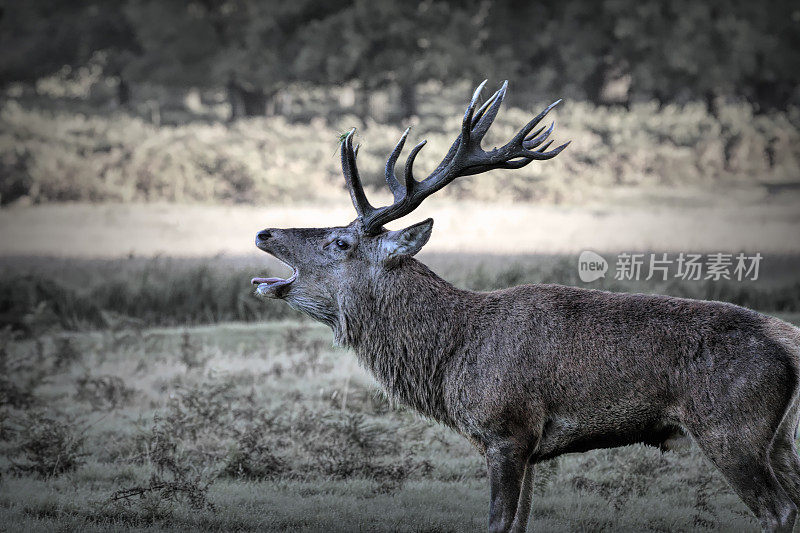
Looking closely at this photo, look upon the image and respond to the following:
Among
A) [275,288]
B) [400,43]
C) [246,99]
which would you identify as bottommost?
[275,288]

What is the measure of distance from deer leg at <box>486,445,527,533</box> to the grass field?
1410 mm

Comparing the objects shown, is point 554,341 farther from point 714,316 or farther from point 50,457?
point 50,457

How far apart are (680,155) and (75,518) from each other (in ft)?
45.8

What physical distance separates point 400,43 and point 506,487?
551 inches

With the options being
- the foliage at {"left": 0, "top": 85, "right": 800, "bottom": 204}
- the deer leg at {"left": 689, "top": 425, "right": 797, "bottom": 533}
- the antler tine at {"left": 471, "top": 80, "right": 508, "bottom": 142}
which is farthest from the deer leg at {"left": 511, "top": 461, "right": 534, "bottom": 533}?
the foliage at {"left": 0, "top": 85, "right": 800, "bottom": 204}

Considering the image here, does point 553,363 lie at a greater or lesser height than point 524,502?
greater

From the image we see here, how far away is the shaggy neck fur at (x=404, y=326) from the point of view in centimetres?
569

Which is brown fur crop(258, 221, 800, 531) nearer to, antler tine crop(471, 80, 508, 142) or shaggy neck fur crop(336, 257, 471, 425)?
shaggy neck fur crop(336, 257, 471, 425)

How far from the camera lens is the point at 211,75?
717 inches

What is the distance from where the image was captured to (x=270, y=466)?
7.79 m

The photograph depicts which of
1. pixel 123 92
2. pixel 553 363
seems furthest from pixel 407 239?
pixel 123 92

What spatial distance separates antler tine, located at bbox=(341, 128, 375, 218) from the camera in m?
5.86

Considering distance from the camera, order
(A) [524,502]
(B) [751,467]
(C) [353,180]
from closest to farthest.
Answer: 1. (B) [751,467]
2. (A) [524,502]
3. (C) [353,180]

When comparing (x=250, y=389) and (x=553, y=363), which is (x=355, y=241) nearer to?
(x=553, y=363)
